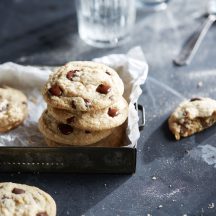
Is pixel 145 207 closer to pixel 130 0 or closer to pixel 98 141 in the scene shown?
pixel 98 141

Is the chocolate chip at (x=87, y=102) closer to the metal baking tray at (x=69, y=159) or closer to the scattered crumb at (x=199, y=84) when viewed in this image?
the metal baking tray at (x=69, y=159)

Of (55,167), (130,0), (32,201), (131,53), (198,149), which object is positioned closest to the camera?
(32,201)

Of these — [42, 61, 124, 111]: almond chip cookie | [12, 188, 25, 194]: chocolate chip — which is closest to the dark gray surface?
[12, 188, 25, 194]: chocolate chip

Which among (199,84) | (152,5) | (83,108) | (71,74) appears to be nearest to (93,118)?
(83,108)

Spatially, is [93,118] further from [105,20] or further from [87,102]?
[105,20]

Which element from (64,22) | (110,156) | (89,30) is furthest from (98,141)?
(64,22)
